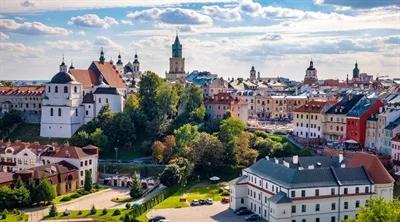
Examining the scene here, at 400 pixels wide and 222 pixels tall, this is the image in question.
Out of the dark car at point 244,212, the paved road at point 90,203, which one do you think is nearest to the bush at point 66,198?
the paved road at point 90,203

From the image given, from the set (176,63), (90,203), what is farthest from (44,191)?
(176,63)

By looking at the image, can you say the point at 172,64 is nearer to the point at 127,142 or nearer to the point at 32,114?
the point at 32,114

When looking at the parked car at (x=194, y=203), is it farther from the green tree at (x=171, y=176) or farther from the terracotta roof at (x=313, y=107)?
the terracotta roof at (x=313, y=107)

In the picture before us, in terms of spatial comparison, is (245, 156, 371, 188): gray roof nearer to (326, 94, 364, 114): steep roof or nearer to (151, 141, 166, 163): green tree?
(151, 141, 166, 163): green tree

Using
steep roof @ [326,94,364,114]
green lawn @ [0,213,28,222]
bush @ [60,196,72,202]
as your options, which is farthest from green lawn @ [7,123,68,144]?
steep roof @ [326,94,364,114]

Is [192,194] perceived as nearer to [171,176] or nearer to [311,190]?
[171,176]

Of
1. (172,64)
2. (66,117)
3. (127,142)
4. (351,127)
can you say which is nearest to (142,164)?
(127,142)
